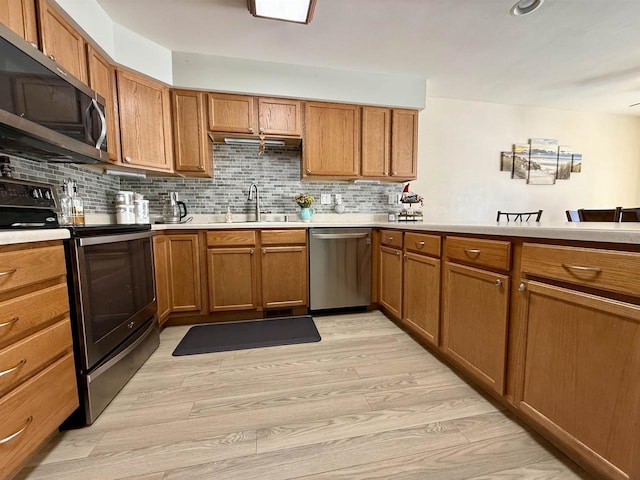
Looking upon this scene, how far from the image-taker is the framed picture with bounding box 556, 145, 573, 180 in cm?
372

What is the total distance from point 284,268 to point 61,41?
2110mm

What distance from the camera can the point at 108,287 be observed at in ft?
4.63

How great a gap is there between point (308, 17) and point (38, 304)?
215 cm

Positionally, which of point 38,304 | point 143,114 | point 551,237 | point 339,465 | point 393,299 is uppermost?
point 143,114

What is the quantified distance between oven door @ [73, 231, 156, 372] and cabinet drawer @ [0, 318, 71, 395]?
87 millimetres

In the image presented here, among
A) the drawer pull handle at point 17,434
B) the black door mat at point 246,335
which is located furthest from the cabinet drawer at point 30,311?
the black door mat at point 246,335

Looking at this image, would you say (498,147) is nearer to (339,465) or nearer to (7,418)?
(339,465)

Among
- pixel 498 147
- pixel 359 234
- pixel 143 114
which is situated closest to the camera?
pixel 143 114

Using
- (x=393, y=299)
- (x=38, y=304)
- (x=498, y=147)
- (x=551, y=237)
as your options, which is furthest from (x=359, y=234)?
(x=498, y=147)

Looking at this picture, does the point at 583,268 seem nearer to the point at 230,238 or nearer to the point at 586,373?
the point at 586,373

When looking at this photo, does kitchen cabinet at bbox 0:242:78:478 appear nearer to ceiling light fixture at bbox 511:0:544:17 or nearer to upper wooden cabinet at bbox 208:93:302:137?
upper wooden cabinet at bbox 208:93:302:137

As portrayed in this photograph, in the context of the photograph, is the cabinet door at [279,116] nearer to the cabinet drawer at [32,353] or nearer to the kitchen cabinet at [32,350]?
the kitchen cabinet at [32,350]

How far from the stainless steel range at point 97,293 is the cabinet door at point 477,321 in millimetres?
1858

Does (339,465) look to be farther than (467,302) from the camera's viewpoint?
No
